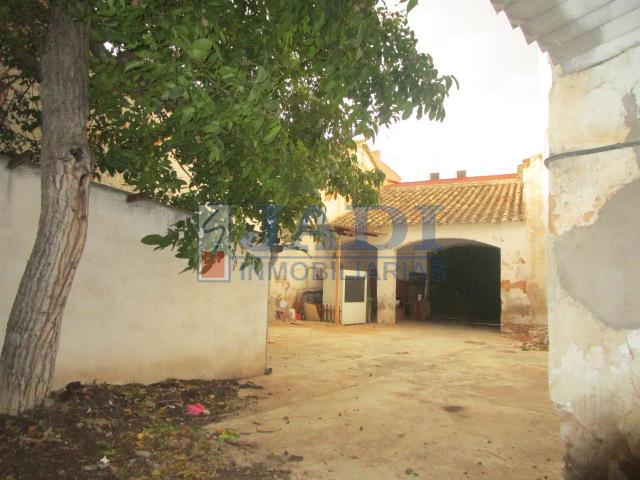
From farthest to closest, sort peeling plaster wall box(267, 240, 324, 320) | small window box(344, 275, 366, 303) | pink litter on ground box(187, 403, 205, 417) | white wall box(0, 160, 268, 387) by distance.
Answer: small window box(344, 275, 366, 303)
peeling plaster wall box(267, 240, 324, 320)
pink litter on ground box(187, 403, 205, 417)
white wall box(0, 160, 268, 387)

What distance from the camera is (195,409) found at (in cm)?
455

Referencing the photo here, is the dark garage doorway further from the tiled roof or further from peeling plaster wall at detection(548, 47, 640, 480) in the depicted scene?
peeling plaster wall at detection(548, 47, 640, 480)

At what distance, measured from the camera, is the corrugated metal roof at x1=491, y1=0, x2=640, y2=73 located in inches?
80.7

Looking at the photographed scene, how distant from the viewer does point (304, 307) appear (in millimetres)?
13875

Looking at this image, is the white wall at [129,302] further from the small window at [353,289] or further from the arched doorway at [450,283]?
the arched doorway at [450,283]

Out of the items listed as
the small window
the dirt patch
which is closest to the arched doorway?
the small window

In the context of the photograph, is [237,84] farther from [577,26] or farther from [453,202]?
[453,202]

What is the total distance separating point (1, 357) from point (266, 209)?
2613 mm

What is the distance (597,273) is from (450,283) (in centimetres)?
1548

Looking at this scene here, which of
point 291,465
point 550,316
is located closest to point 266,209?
point 291,465

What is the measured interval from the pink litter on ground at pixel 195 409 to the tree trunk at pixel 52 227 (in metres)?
1.42

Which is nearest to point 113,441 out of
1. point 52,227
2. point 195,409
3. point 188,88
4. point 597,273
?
point 195,409

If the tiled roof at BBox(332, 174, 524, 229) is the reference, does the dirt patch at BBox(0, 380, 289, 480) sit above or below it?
below

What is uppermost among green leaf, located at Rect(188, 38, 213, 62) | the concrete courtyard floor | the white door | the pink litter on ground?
green leaf, located at Rect(188, 38, 213, 62)
